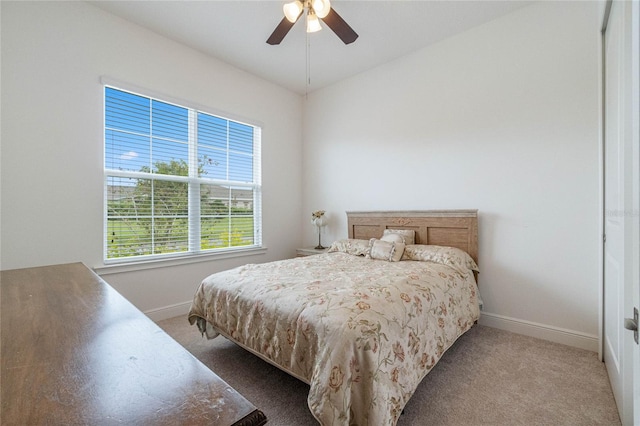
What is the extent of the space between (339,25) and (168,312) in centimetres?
329

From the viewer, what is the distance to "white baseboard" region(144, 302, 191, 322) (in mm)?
2902

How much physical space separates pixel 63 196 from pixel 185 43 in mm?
2068

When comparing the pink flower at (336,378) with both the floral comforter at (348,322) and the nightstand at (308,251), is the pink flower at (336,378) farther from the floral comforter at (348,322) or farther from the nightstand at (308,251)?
the nightstand at (308,251)

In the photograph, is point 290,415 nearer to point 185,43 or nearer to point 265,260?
point 265,260

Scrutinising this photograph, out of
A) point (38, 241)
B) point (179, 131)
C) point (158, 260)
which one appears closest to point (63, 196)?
point (38, 241)

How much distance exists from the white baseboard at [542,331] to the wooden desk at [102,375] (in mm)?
3042

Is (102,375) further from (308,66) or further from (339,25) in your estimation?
(308,66)

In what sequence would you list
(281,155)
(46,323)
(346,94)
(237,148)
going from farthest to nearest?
(281,155), (346,94), (237,148), (46,323)

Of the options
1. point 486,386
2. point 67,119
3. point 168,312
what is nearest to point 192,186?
point 67,119

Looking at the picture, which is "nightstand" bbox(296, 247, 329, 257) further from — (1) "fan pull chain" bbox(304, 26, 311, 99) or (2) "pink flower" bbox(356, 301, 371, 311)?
(1) "fan pull chain" bbox(304, 26, 311, 99)

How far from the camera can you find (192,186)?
3.26m

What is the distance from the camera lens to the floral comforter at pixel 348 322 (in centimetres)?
127

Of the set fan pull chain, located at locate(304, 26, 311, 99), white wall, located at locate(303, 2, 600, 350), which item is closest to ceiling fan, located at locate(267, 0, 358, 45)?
fan pull chain, located at locate(304, 26, 311, 99)

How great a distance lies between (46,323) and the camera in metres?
0.80
